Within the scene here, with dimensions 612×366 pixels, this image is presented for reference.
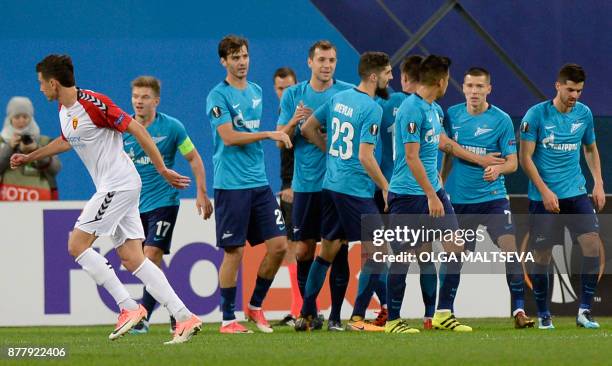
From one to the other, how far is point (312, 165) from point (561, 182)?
1.97 meters

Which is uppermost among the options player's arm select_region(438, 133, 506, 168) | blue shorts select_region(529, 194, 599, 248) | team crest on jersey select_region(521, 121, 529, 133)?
team crest on jersey select_region(521, 121, 529, 133)

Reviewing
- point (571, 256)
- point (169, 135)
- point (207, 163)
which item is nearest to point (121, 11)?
point (207, 163)

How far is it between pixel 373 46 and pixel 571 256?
12.0 ft

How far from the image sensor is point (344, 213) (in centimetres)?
1031

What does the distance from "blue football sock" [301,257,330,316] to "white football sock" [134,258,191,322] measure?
1.83m

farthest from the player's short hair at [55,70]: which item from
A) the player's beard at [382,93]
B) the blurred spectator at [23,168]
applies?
the blurred spectator at [23,168]

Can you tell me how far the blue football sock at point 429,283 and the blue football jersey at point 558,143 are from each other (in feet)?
4.02

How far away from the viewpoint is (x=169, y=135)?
11070mm

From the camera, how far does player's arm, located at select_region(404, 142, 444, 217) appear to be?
9.96 meters

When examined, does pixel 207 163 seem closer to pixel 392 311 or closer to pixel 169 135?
pixel 169 135

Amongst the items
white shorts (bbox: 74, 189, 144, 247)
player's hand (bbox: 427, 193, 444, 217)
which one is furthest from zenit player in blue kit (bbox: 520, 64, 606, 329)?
white shorts (bbox: 74, 189, 144, 247)

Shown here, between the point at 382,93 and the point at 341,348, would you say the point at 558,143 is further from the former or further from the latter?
the point at 341,348

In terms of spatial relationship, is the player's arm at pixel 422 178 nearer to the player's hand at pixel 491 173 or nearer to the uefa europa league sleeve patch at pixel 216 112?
the player's hand at pixel 491 173

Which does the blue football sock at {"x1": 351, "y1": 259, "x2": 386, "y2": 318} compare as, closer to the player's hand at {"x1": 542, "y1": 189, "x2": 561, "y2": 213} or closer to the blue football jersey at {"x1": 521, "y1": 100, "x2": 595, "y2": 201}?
the player's hand at {"x1": 542, "y1": 189, "x2": 561, "y2": 213}
